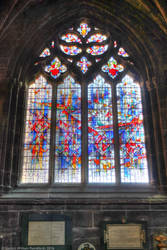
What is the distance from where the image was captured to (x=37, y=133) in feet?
28.0

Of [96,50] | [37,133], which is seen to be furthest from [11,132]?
[96,50]

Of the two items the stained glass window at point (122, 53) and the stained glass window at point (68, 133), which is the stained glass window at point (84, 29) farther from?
the stained glass window at point (68, 133)

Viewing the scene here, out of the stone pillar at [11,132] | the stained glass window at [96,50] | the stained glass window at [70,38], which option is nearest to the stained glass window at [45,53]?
the stained glass window at [70,38]

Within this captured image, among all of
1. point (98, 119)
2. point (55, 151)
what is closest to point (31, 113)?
point (55, 151)

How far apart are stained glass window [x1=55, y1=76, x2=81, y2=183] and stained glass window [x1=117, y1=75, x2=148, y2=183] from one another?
3.94 feet

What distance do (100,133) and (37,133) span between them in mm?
1790

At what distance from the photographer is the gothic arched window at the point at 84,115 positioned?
8031 mm

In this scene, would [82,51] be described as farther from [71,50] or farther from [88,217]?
[88,217]

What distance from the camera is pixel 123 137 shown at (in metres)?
8.38

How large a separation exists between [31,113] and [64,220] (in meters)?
3.32

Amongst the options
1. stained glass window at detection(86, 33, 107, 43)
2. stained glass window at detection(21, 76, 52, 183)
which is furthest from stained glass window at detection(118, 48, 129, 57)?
stained glass window at detection(21, 76, 52, 183)

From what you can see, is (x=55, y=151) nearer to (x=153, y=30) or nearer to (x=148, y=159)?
(x=148, y=159)

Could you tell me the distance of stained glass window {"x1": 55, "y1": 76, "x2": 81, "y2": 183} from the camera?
8.02 meters

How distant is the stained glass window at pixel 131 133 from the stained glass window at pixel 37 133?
2074 millimetres
